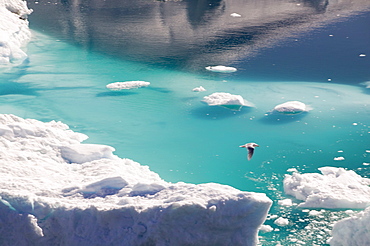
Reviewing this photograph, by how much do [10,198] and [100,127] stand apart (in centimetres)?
442

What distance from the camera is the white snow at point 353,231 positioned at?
516cm

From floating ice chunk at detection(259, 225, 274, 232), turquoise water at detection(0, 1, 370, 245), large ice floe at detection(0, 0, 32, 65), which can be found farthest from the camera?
large ice floe at detection(0, 0, 32, 65)

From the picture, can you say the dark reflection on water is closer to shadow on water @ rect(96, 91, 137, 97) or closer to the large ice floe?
the large ice floe

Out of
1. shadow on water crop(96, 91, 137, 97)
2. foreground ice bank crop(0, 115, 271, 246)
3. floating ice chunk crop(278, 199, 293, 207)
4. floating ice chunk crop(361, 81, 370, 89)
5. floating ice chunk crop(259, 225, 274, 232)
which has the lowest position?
shadow on water crop(96, 91, 137, 97)

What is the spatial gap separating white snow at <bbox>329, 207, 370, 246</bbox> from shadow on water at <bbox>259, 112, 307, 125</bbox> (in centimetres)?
396

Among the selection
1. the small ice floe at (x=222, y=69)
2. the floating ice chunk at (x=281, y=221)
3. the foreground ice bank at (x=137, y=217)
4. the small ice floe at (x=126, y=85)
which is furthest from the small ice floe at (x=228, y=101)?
the foreground ice bank at (x=137, y=217)

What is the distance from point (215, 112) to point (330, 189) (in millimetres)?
3603

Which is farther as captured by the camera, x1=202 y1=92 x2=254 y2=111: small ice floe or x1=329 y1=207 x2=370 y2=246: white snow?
x1=202 y1=92 x2=254 y2=111: small ice floe

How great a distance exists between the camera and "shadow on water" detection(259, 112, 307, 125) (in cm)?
934

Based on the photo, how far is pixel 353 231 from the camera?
208 inches

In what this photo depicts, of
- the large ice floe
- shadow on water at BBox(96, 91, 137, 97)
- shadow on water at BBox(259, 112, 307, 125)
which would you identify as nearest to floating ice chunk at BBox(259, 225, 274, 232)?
shadow on water at BBox(259, 112, 307, 125)

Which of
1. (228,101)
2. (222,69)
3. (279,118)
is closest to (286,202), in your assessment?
(279,118)

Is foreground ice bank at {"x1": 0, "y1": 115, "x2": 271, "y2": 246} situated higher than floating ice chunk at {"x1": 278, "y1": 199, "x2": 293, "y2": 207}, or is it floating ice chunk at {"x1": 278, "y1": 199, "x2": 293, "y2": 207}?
foreground ice bank at {"x1": 0, "y1": 115, "x2": 271, "y2": 246}

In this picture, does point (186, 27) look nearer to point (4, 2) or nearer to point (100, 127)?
point (4, 2)
